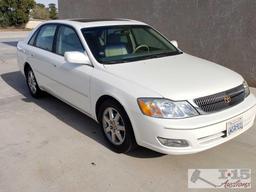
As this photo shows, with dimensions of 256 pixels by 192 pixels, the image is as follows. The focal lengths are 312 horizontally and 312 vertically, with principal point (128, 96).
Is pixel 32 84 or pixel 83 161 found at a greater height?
pixel 32 84

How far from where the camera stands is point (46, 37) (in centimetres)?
509

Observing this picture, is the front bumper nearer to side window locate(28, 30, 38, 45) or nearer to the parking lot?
the parking lot

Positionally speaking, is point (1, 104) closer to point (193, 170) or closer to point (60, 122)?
point (60, 122)

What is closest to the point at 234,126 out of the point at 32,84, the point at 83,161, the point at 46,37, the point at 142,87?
the point at 142,87

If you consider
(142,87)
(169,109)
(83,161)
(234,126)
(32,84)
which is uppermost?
(142,87)

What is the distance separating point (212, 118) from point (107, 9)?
23.6 feet

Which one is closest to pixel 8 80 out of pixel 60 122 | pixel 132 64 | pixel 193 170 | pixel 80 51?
pixel 60 122

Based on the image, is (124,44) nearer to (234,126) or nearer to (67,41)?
(67,41)

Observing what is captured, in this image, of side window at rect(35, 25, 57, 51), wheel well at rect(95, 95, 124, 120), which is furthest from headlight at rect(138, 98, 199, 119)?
side window at rect(35, 25, 57, 51)

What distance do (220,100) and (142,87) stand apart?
0.82 meters

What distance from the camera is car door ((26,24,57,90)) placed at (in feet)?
15.7

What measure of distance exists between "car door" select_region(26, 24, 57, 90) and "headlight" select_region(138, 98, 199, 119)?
2.11m

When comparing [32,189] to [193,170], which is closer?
[32,189]

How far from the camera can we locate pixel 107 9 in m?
9.50
